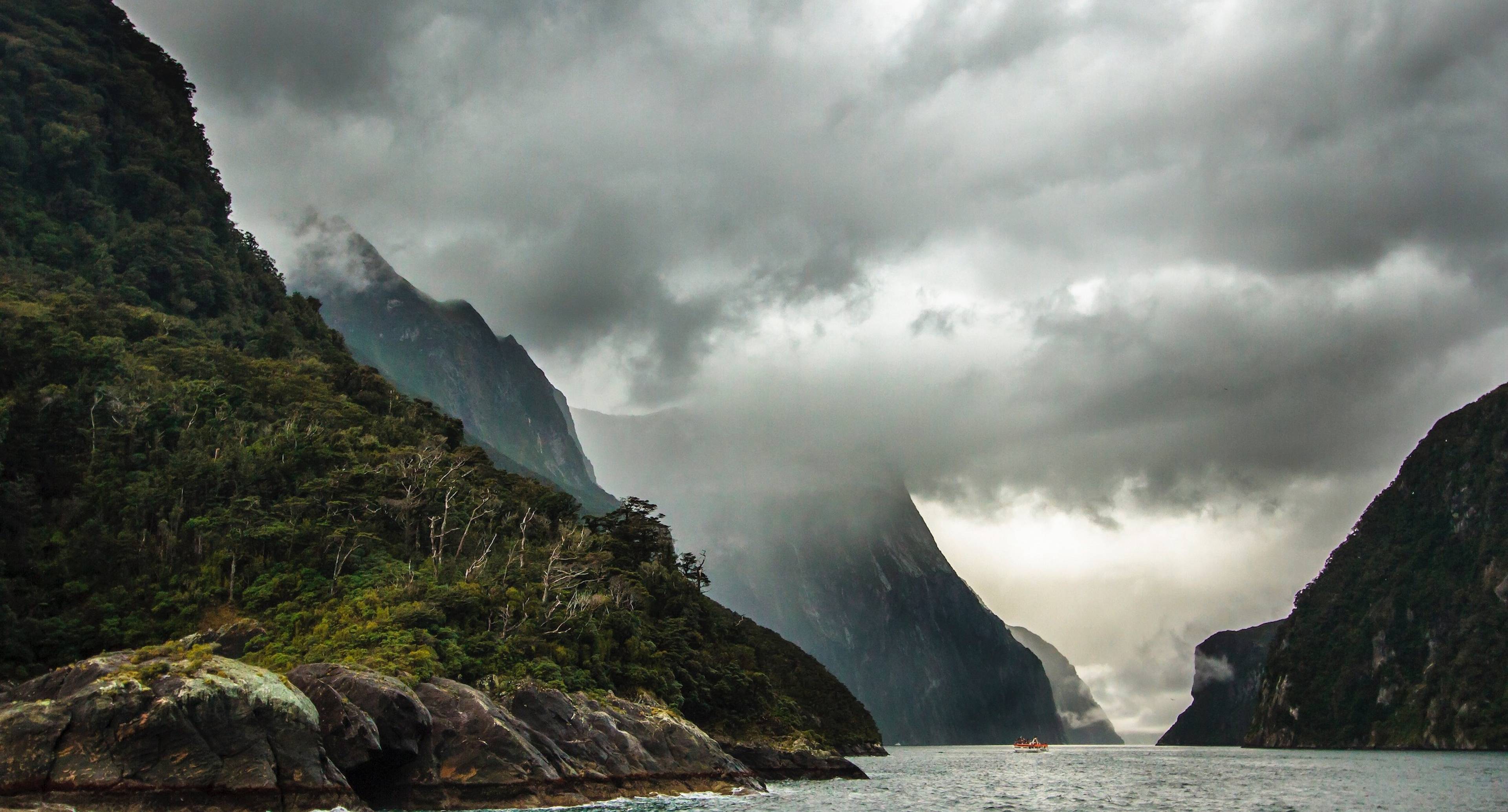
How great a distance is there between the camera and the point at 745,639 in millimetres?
163875

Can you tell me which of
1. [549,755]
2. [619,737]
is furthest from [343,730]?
[619,737]

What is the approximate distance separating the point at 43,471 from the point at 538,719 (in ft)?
132

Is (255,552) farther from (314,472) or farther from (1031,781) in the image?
(1031,781)

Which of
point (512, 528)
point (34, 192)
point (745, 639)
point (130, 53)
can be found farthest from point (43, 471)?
point (745, 639)

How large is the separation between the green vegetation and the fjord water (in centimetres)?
1688

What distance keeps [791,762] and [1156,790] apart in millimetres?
36221

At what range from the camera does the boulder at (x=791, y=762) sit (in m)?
105

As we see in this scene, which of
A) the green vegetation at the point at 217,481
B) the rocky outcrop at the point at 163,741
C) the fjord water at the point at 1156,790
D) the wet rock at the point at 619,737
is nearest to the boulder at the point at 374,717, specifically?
the rocky outcrop at the point at 163,741

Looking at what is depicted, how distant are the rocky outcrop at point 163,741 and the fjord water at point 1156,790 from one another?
54.8 ft

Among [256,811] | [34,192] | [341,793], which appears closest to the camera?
[256,811]

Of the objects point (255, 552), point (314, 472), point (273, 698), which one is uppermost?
point (314, 472)

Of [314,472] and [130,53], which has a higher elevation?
[130,53]

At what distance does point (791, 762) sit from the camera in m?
109

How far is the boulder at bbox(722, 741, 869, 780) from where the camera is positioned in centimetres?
10512
